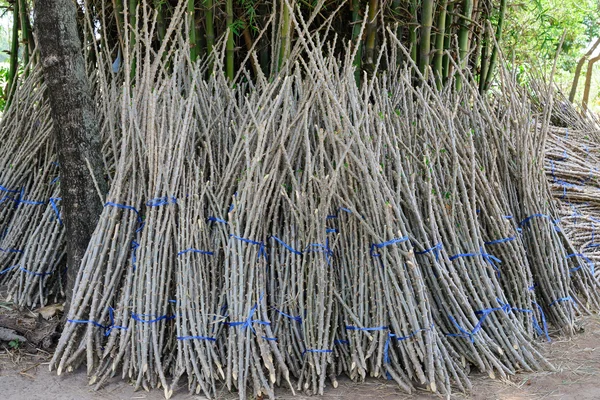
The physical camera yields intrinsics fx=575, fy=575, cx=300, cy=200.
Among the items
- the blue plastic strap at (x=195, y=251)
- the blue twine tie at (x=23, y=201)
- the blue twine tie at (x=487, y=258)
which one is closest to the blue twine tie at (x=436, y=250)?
the blue twine tie at (x=487, y=258)

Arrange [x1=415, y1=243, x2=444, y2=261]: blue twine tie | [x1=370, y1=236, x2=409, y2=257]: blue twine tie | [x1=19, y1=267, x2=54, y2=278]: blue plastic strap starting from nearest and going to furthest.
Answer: [x1=370, y1=236, x2=409, y2=257]: blue twine tie, [x1=415, y1=243, x2=444, y2=261]: blue twine tie, [x1=19, y1=267, x2=54, y2=278]: blue plastic strap

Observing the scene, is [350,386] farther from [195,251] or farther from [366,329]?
[195,251]

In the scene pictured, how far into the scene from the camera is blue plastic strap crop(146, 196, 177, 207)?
2557mm

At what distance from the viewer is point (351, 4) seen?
11.7 ft

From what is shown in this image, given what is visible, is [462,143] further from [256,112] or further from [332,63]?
[256,112]

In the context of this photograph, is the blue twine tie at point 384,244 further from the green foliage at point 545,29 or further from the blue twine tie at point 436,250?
the green foliage at point 545,29

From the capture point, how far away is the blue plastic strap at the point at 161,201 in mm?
2557

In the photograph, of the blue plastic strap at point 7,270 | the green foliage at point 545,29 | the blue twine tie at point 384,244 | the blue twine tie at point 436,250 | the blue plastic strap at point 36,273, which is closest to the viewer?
the blue twine tie at point 384,244

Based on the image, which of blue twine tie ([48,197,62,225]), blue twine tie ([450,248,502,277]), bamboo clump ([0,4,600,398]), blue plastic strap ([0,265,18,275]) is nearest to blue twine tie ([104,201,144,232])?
bamboo clump ([0,4,600,398])

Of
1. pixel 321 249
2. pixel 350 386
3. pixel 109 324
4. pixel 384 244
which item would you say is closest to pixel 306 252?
pixel 321 249

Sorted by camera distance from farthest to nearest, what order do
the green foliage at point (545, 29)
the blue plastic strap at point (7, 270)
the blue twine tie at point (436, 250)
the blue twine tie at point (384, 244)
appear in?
the green foliage at point (545, 29)
the blue plastic strap at point (7, 270)
the blue twine tie at point (436, 250)
the blue twine tie at point (384, 244)

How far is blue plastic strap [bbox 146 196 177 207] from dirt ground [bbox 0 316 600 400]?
0.76 metres

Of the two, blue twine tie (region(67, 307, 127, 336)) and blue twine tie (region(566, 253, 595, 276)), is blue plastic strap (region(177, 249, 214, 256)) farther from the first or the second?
blue twine tie (region(566, 253, 595, 276))

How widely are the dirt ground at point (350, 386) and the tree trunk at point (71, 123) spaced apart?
1.11 feet
